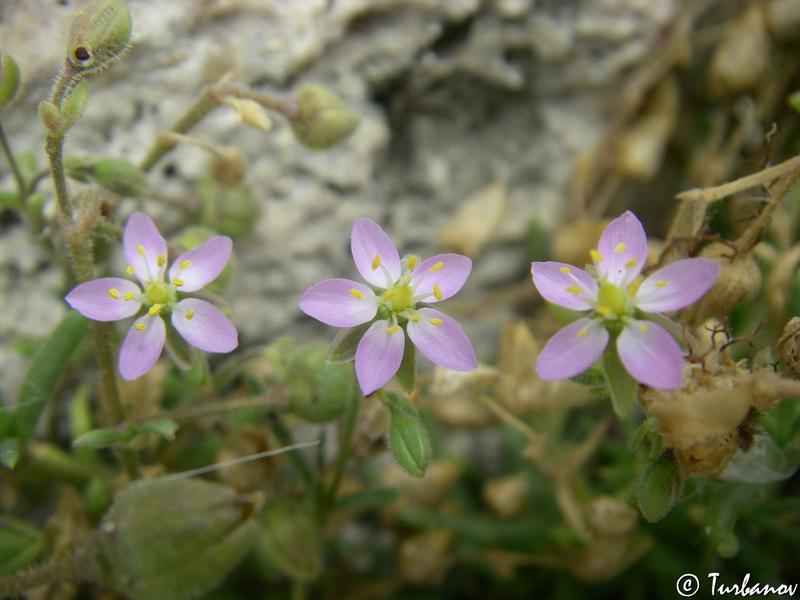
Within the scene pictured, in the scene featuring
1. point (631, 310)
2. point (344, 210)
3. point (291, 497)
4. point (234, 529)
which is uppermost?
point (631, 310)

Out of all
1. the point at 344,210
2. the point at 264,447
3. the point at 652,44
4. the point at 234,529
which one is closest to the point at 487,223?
the point at 344,210

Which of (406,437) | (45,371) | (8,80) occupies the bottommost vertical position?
(406,437)

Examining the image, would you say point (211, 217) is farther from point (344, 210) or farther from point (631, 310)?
point (631, 310)

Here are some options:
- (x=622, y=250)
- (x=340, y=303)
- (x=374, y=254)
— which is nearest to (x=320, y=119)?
(x=374, y=254)

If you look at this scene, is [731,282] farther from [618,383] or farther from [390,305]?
[390,305]

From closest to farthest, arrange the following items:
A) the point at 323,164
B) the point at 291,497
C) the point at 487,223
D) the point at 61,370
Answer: the point at 61,370, the point at 291,497, the point at 323,164, the point at 487,223

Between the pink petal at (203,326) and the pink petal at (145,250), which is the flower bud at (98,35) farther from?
the pink petal at (203,326)

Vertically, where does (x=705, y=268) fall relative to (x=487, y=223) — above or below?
above
